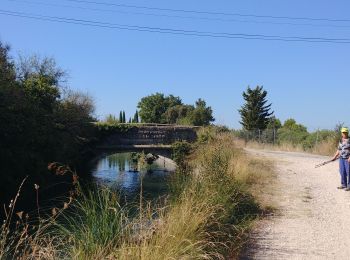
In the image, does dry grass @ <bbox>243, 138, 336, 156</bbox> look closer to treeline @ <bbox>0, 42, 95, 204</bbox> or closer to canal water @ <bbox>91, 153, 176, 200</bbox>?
canal water @ <bbox>91, 153, 176, 200</bbox>

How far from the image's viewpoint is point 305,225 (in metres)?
9.55

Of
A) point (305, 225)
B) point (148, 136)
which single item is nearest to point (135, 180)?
point (148, 136)

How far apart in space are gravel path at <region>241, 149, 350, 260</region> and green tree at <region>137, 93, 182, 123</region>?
96.5 meters

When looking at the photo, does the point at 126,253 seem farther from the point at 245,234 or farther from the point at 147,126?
the point at 147,126

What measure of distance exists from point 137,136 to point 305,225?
118 ft

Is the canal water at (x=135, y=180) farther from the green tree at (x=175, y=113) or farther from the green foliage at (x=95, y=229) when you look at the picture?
the green tree at (x=175, y=113)

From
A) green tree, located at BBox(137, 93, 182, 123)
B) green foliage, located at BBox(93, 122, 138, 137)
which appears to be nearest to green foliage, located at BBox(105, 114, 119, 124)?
green foliage, located at BBox(93, 122, 138, 137)

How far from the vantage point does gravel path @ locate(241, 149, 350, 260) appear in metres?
7.55

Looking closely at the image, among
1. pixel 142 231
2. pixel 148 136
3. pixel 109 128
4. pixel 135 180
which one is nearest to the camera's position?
pixel 142 231

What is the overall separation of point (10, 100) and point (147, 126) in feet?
70.5

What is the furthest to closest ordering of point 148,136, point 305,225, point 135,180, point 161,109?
point 161,109 → point 148,136 → point 135,180 → point 305,225

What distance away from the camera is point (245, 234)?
8.45m

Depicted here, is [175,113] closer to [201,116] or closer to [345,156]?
[201,116]

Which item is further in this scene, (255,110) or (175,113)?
(175,113)
